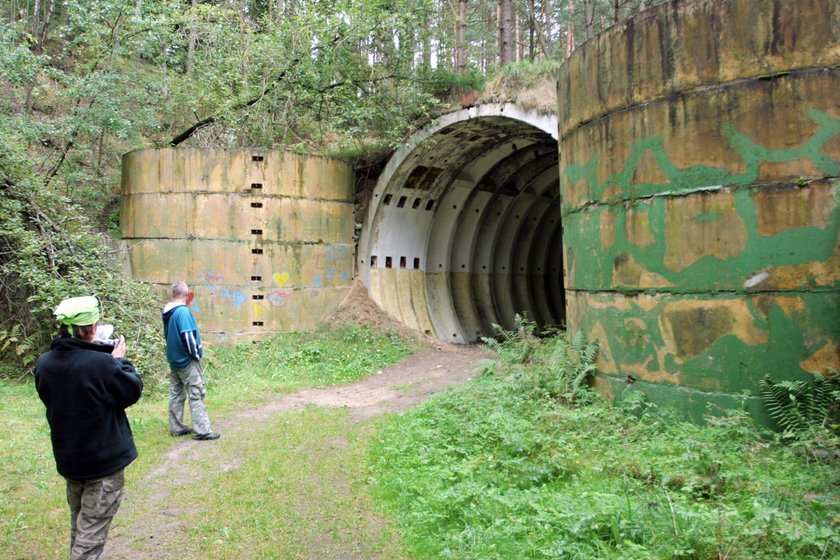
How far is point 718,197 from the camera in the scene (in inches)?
239

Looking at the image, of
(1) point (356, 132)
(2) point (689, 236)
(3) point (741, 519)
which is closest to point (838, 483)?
(3) point (741, 519)

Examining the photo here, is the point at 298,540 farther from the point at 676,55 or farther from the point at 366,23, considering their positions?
the point at 366,23

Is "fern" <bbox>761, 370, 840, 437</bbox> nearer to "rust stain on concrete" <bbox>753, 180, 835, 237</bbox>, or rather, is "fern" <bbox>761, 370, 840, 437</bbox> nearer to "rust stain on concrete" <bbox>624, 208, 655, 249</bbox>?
"rust stain on concrete" <bbox>753, 180, 835, 237</bbox>

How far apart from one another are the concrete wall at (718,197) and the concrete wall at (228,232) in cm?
716

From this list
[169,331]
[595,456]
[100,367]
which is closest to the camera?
[100,367]

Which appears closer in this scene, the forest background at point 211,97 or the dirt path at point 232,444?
the dirt path at point 232,444

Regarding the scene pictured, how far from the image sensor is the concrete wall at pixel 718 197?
18.7 feet

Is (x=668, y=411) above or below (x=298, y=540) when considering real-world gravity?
above

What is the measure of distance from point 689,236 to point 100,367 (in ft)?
16.6

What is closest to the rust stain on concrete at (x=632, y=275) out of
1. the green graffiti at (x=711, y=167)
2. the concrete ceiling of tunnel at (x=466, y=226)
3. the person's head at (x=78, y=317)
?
the green graffiti at (x=711, y=167)

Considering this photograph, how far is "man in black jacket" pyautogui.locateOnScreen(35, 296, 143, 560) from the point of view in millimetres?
3523

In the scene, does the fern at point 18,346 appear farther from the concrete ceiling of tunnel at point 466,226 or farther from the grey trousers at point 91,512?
the grey trousers at point 91,512

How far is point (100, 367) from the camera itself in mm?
3555

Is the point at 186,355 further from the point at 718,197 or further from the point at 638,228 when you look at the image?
the point at 718,197
